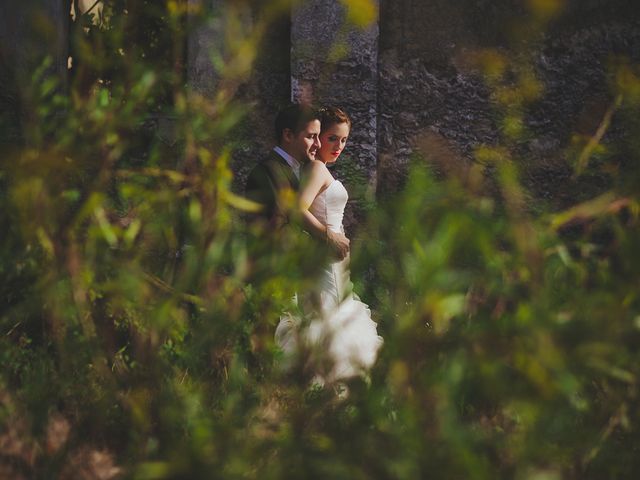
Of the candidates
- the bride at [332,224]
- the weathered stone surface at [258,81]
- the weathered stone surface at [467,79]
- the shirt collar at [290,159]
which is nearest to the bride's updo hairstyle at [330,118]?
the bride at [332,224]

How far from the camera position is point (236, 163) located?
18.7ft

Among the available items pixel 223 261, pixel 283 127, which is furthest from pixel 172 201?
pixel 283 127

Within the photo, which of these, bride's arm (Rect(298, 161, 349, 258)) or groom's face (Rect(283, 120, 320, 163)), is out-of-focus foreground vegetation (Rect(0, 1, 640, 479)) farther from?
groom's face (Rect(283, 120, 320, 163))

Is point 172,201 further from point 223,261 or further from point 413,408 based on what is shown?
point 413,408

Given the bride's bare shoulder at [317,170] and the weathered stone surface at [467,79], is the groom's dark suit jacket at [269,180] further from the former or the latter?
the weathered stone surface at [467,79]

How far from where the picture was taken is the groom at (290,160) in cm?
404

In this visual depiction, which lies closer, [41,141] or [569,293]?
[569,293]

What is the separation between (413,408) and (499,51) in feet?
14.7

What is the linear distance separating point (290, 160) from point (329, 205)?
0.30 m

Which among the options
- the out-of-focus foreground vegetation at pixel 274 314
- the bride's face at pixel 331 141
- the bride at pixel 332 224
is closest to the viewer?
the out-of-focus foreground vegetation at pixel 274 314

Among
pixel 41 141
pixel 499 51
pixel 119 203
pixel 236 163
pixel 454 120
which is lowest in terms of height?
pixel 236 163

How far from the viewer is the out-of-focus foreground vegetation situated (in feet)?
5.87

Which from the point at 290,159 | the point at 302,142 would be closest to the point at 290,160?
the point at 290,159

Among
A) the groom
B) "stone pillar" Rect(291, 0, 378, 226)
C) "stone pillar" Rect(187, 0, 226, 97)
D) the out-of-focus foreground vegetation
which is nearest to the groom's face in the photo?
the groom
